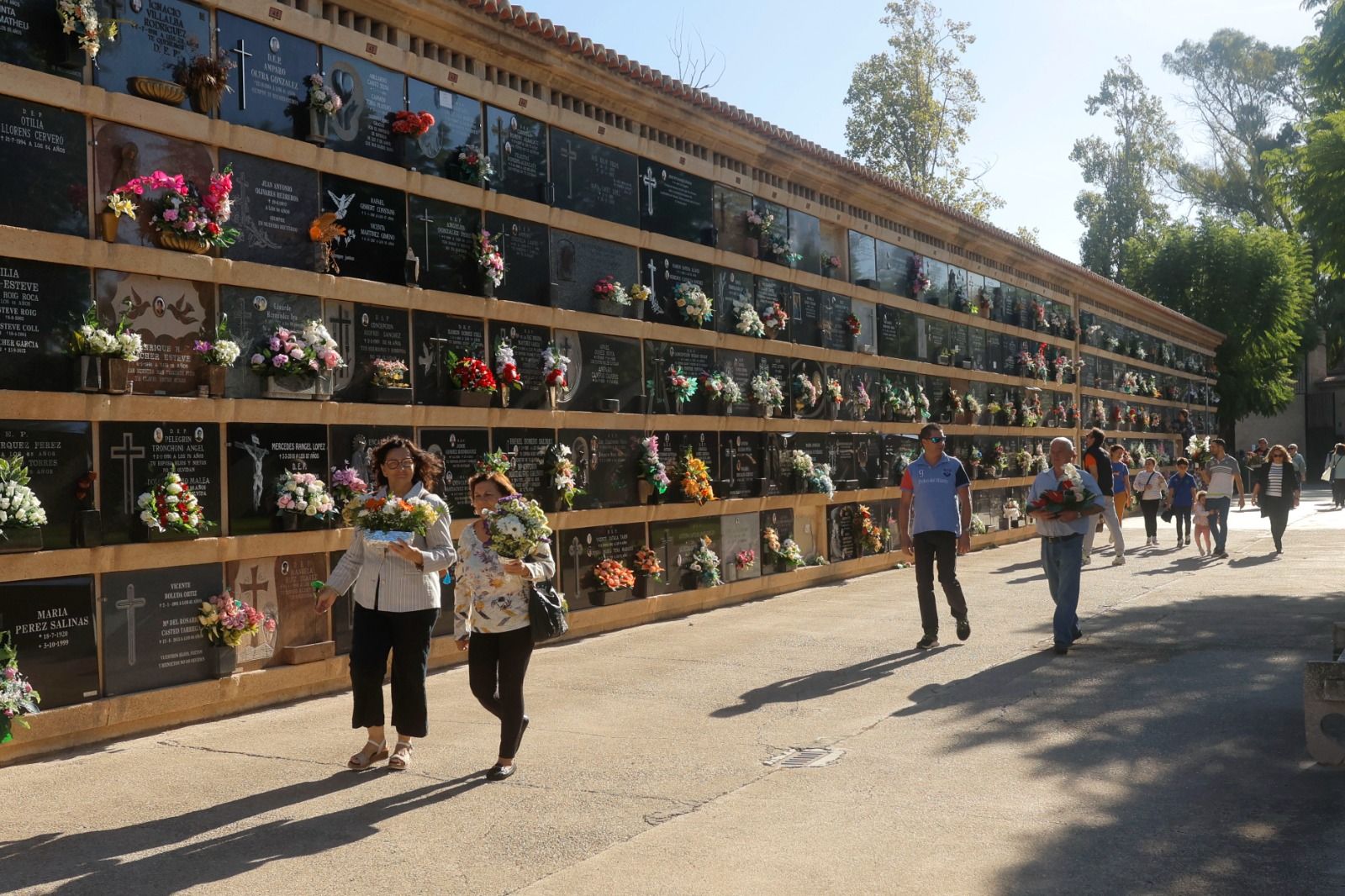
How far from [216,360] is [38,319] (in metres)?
1.05

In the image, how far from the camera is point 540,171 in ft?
35.2

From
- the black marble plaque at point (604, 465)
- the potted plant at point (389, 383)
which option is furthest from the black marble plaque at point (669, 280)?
the potted plant at point (389, 383)

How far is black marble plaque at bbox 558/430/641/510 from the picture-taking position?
35.9ft

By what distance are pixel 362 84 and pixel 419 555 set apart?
4.41 m

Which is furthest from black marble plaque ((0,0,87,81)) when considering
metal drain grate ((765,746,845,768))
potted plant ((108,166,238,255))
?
metal drain grate ((765,746,845,768))

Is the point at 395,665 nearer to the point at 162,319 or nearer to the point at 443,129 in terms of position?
the point at 162,319

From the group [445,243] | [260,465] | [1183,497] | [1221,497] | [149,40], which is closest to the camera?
[149,40]

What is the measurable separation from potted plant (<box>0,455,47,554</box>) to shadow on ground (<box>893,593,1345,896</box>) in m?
4.68

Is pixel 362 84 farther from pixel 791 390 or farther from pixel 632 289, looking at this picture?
pixel 791 390

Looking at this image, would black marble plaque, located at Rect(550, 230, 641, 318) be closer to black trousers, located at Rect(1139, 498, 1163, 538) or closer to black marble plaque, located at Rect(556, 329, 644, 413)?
black marble plaque, located at Rect(556, 329, 644, 413)

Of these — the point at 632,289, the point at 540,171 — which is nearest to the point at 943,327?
the point at 632,289

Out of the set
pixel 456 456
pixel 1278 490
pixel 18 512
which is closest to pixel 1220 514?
pixel 1278 490

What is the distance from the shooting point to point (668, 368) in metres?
12.4

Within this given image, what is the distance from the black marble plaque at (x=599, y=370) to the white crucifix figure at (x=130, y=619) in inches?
173
